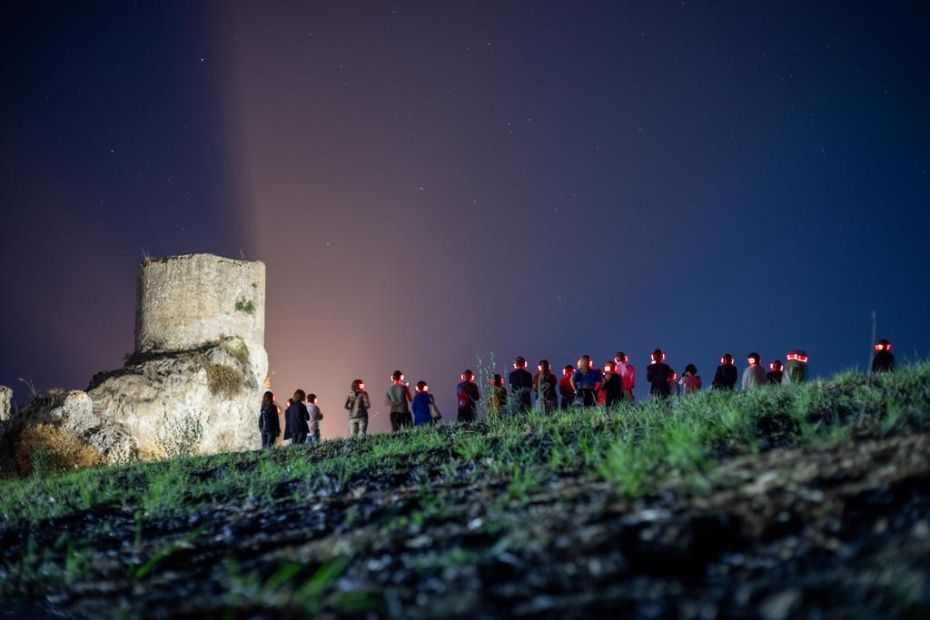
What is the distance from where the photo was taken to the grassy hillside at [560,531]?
3.30 m

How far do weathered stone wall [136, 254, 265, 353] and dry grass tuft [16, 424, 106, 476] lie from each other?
31.0 ft

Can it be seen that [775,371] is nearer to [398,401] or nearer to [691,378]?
[691,378]

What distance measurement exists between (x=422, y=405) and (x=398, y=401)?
25.5 inches

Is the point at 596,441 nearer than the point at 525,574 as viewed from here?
No

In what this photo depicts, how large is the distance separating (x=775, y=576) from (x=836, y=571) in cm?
26

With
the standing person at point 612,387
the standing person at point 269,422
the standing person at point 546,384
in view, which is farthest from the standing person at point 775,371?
the standing person at point 269,422

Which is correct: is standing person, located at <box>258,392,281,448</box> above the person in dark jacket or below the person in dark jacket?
below

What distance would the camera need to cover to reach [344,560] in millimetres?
Result: 4234

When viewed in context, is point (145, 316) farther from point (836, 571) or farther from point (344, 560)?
point (836, 571)

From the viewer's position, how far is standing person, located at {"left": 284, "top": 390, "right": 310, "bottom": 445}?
57.5 feet

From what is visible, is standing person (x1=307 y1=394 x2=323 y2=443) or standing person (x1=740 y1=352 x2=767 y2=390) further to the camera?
standing person (x1=307 y1=394 x2=323 y2=443)

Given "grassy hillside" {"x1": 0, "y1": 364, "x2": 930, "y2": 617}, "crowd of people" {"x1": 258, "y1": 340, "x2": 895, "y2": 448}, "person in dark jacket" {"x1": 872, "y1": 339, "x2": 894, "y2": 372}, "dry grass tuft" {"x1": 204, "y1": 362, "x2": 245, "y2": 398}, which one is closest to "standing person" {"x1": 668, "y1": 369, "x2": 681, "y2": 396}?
"crowd of people" {"x1": 258, "y1": 340, "x2": 895, "y2": 448}

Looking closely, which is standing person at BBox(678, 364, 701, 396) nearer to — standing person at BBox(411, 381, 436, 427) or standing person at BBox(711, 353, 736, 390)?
standing person at BBox(711, 353, 736, 390)

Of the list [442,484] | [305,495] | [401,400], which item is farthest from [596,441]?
[401,400]
